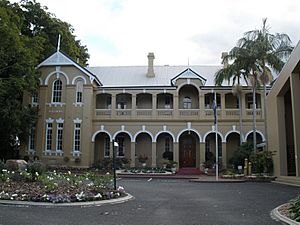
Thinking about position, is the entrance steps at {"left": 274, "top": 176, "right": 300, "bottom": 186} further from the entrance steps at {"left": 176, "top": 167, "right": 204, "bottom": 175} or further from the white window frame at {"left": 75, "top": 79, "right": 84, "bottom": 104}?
the white window frame at {"left": 75, "top": 79, "right": 84, "bottom": 104}

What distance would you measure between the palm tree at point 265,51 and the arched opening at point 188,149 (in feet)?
27.6

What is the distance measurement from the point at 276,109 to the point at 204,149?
10031 millimetres

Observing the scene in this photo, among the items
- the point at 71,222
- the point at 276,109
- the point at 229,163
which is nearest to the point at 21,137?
the point at 229,163

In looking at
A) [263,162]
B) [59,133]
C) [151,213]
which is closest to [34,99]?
[59,133]

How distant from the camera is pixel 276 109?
78.8ft

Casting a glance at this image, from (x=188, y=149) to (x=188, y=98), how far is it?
4.87 metres

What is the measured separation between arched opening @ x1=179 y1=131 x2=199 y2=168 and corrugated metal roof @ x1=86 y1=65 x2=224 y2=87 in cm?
519

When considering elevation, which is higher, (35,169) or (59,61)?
(59,61)

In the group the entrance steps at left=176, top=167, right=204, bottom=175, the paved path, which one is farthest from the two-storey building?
the paved path

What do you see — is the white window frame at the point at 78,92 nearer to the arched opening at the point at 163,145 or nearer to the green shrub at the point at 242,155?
the arched opening at the point at 163,145

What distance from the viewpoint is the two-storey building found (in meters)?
32.6

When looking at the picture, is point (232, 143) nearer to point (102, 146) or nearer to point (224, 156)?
point (224, 156)

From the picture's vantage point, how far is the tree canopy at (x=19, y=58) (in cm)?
2686

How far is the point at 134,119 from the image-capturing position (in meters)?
33.6
